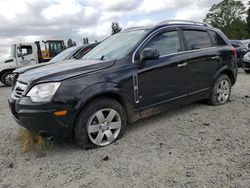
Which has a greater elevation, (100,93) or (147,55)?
(147,55)

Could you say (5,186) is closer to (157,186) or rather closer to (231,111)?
(157,186)

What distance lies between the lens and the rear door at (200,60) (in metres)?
4.94

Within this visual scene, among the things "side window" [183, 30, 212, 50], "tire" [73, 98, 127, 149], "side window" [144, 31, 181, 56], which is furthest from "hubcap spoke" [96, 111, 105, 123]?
"side window" [183, 30, 212, 50]

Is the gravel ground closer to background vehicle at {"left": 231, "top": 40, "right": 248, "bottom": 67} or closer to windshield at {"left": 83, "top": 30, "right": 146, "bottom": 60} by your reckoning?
windshield at {"left": 83, "top": 30, "right": 146, "bottom": 60}

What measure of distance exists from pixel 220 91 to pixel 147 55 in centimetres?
247

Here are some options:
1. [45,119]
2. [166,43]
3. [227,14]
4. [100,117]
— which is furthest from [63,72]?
[227,14]

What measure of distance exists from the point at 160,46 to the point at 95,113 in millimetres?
1672

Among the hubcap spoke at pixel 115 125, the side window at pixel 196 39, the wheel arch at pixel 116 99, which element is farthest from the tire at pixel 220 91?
the hubcap spoke at pixel 115 125

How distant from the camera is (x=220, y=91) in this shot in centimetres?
572

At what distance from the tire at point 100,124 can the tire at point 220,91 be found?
7.82 ft

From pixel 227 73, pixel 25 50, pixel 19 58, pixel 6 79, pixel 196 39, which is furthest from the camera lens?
pixel 25 50

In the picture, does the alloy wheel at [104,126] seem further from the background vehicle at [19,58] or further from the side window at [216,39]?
the background vehicle at [19,58]

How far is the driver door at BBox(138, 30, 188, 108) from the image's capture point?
4211 millimetres

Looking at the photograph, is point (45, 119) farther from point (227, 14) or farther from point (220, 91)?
point (227, 14)
